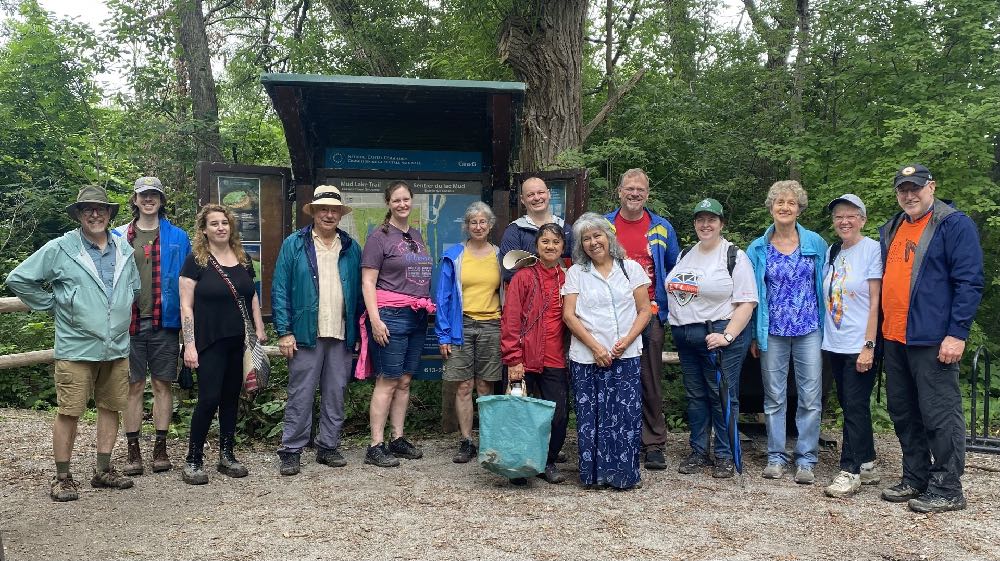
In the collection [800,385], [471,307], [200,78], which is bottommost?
[800,385]

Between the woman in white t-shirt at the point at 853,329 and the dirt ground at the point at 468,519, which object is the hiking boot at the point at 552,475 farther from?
the woman in white t-shirt at the point at 853,329

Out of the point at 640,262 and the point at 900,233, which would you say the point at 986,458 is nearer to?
the point at 900,233

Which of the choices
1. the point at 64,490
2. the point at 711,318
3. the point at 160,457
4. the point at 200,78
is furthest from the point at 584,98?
the point at 64,490

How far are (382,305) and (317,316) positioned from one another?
462 mm

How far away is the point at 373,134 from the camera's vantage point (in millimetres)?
6266

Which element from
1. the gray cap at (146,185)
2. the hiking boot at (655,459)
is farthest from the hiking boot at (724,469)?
the gray cap at (146,185)

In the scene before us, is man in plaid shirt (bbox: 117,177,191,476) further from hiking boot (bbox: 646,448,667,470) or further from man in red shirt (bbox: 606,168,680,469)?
hiking boot (bbox: 646,448,667,470)

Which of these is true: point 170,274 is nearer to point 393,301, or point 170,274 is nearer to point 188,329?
point 188,329

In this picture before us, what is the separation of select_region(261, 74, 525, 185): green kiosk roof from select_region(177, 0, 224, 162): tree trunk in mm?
4652

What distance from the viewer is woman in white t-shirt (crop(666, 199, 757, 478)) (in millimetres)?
5012

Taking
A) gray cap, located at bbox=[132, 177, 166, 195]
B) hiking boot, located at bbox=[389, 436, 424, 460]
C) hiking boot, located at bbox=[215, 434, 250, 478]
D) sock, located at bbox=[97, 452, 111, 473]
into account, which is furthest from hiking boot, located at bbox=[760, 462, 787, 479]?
gray cap, located at bbox=[132, 177, 166, 195]

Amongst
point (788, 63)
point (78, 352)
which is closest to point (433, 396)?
point (78, 352)

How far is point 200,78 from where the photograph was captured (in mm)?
10609

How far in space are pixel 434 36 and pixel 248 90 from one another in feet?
10.6
